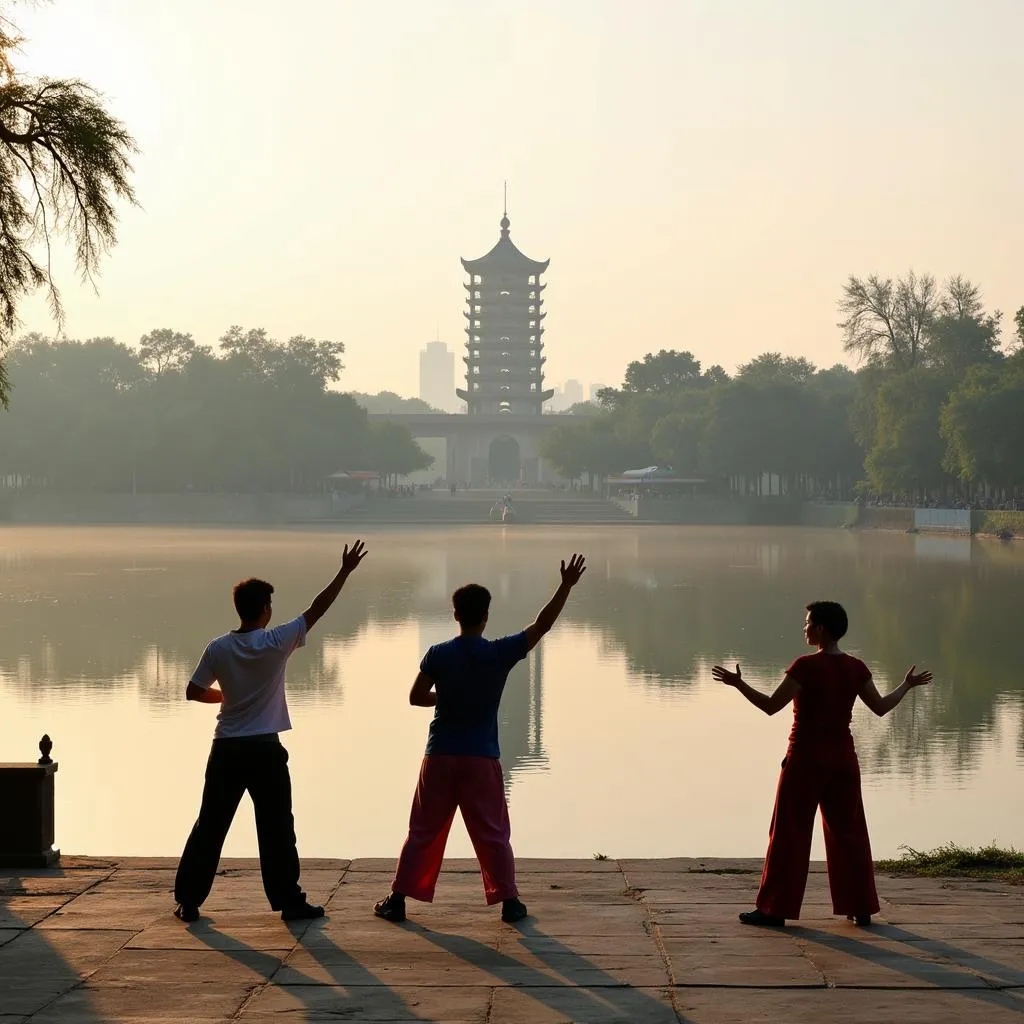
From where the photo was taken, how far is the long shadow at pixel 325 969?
14.4 ft

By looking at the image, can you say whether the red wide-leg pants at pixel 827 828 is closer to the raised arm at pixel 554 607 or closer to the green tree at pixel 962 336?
the raised arm at pixel 554 607

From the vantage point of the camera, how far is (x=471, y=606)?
5.58 metres

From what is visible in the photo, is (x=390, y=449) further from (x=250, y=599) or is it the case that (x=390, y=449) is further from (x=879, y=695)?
(x=879, y=695)

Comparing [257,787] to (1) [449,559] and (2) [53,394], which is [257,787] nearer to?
(1) [449,559]

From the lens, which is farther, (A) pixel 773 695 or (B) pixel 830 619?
(B) pixel 830 619

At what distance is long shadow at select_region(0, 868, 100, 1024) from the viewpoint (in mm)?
4418

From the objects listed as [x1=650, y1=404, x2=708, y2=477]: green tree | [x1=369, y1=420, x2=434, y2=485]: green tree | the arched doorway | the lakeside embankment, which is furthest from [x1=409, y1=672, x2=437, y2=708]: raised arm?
the arched doorway

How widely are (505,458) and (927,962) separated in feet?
357

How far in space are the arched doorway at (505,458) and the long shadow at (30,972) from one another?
4159 inches

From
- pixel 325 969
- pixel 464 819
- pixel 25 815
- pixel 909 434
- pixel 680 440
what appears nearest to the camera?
pixel 325 969

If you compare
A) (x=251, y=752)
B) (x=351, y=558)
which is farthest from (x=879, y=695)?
(x=251, y=752)

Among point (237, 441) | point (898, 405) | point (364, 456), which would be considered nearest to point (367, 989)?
point (898, 405)

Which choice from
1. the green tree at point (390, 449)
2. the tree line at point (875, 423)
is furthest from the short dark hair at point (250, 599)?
the green tree at point (390, 449)

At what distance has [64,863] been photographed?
265 inches
